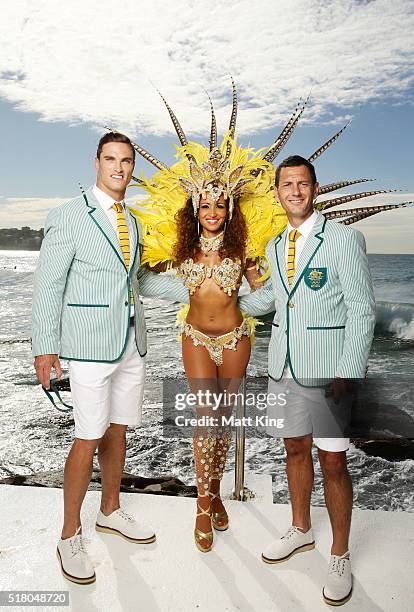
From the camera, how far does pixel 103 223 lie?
252 cm

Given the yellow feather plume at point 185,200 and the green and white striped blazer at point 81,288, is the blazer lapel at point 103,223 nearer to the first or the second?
the green and white striped blazer at point 81,288

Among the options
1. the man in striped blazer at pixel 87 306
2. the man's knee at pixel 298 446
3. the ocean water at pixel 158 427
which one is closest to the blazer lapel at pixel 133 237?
the man in striped blazer at pixel 87 306

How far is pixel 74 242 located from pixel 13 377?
1087 centimetres

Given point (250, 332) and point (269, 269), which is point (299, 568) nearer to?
point (250, 332)

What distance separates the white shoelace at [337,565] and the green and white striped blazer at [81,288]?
1267mm

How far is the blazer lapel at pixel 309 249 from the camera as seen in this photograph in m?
2.39

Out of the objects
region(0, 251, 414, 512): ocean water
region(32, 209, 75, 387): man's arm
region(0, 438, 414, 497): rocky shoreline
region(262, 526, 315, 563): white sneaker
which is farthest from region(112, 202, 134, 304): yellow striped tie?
region(0, 251, 414, 512): ocean water

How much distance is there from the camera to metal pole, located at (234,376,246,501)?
9.57 ft

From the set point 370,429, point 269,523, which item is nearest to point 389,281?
point 370,429

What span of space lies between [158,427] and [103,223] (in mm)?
7036

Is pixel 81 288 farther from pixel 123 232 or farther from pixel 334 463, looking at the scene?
pixel 334 463

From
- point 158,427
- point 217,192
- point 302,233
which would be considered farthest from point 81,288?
point 158,427

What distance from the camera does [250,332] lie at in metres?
2.87

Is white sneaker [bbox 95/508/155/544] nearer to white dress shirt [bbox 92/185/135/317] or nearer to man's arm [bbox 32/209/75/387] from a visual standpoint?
man's arm [bbox 32/209/75/387]
